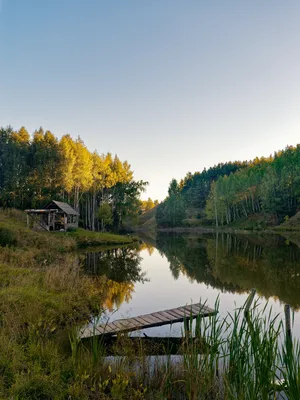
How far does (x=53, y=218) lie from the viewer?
38250 mm

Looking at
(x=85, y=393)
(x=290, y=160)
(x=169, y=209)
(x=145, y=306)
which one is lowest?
(x=145, y=306)

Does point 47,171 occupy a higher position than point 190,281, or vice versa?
point 47,171

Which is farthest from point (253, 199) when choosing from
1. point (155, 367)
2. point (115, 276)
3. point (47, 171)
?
point (155, 367)

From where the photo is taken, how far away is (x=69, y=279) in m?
13.3

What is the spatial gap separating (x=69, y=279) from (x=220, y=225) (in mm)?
81098

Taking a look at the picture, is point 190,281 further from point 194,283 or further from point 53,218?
point 53,218

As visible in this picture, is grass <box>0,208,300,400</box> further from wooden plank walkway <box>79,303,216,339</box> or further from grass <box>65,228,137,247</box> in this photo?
grass <box>65,228,137,247</box>

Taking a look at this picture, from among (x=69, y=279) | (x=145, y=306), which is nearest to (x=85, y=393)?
(x=145, y=306)

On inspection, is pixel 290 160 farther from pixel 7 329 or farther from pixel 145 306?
pixel 7 329

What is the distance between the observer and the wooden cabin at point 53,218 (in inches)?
1462

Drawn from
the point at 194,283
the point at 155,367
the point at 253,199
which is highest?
the point at 253,199

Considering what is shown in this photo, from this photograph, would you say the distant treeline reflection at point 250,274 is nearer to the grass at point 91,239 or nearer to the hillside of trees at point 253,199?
the grass at point 91,239

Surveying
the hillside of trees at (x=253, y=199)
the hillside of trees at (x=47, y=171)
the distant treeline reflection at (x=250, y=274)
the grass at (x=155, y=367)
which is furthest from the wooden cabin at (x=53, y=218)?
the hillside of trees at (x=253, y=199)

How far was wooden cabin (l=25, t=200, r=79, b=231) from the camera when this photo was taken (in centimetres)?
3712
